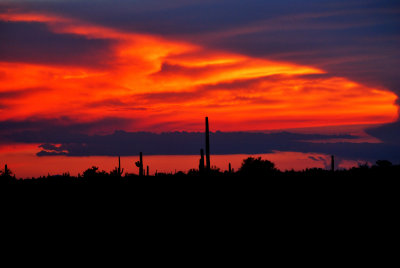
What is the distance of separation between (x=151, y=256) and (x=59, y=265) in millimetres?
2855

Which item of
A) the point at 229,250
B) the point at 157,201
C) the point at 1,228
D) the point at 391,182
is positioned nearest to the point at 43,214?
the point at 1,228

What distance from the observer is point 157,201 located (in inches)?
1006

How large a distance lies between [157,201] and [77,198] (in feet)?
15.7

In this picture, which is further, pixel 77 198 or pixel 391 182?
pixel 391 182

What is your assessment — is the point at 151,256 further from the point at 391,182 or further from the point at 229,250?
the point at 391,182

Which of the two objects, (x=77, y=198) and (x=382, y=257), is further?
(x=77, y=198)

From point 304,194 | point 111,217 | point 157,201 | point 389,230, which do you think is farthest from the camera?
point 304,194

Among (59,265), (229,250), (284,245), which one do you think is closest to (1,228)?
(59,265)

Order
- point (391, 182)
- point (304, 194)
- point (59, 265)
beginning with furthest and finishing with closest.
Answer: point (391, 182)
point (304, 194)
point (59, 265)

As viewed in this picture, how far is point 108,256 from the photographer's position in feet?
51.2

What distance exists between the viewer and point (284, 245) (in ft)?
54.4

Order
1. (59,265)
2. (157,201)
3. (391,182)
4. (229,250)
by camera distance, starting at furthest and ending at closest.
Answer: (391,182) < (157,201) < (229,250) < (59,265)

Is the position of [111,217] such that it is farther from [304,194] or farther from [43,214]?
[304,194]

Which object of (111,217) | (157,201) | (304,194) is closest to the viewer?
(111,217)
